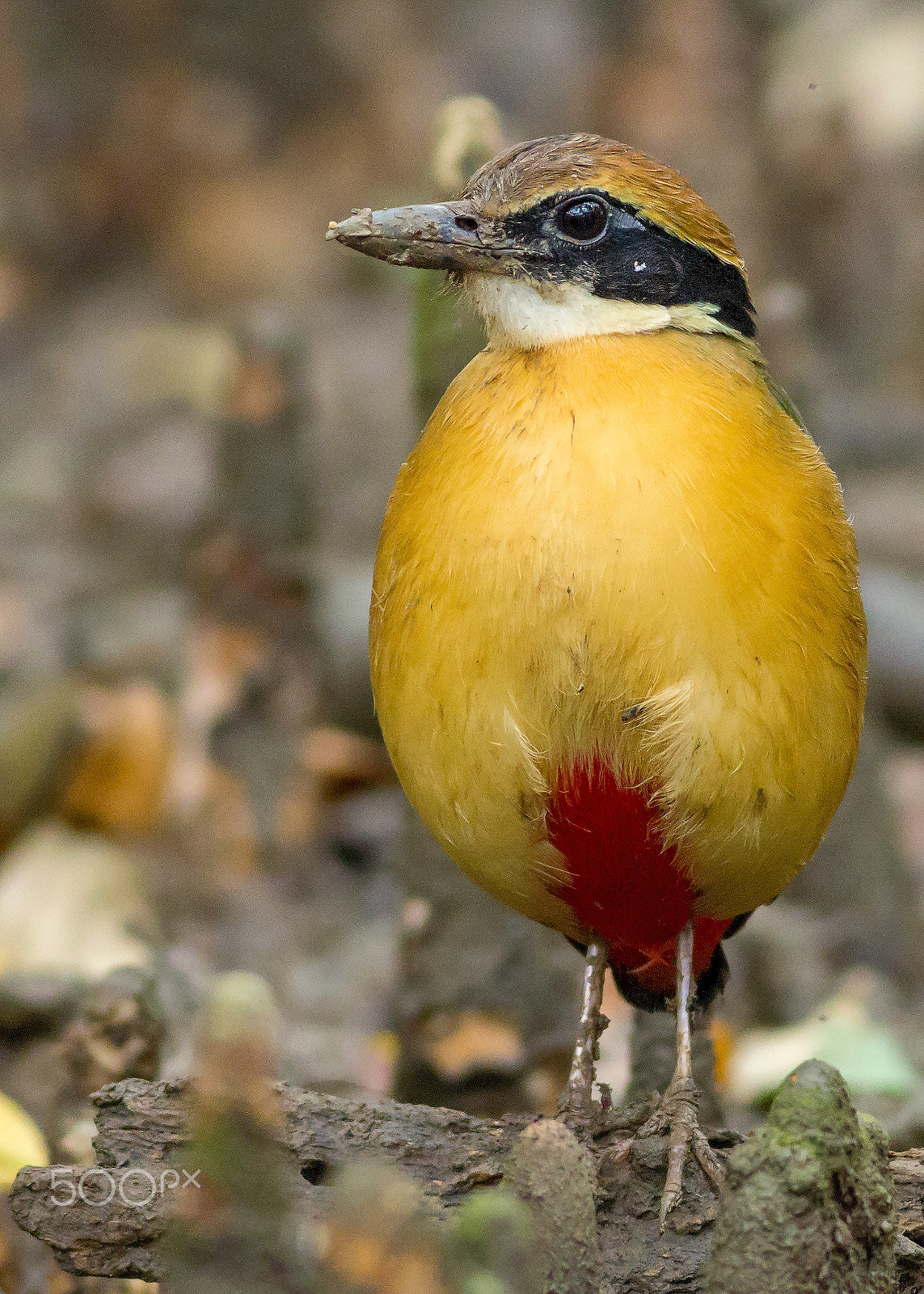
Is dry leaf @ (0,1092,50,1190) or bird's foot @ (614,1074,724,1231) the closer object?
bird's foot @ (614,1074,724,1231)

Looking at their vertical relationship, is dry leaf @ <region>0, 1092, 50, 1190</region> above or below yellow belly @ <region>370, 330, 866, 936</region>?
below

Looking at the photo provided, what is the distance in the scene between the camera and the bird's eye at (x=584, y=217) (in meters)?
3.25

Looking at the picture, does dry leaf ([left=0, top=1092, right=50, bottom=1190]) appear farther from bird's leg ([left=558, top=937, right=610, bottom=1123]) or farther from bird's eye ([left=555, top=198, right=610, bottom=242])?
bird's eye ([left=555, top=198, right=610, bottom=242])

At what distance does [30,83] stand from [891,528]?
8185 mm

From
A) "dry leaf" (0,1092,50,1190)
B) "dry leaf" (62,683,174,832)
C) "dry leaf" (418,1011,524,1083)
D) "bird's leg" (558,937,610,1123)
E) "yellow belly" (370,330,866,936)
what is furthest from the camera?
"dry leaf" (62,683,174,832)

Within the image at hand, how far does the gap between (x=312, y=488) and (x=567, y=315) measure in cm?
400

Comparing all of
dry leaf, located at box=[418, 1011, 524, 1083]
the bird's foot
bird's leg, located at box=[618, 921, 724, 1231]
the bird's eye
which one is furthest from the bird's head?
dry leaf, located at box=[418, 1011, 524, 1083]

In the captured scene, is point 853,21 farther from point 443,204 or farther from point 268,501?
point 443,204

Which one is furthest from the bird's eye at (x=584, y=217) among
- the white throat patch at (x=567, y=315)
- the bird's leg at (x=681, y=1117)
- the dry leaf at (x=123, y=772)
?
the dry leaf at (x=123, y=772)

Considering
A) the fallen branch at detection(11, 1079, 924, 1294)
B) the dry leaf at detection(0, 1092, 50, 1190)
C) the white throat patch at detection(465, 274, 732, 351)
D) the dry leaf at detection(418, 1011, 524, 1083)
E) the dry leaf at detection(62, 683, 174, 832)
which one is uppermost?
the dry leaf at detection(62, 683, 174, 832)

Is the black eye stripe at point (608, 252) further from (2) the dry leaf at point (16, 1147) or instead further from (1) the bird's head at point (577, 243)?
(2) the dry leaf at point (16, 1147)

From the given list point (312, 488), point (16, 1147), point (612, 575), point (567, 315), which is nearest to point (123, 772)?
point (312, 488)

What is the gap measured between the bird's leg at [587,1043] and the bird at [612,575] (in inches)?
1.6

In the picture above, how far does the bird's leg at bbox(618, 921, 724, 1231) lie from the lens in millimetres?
3234
